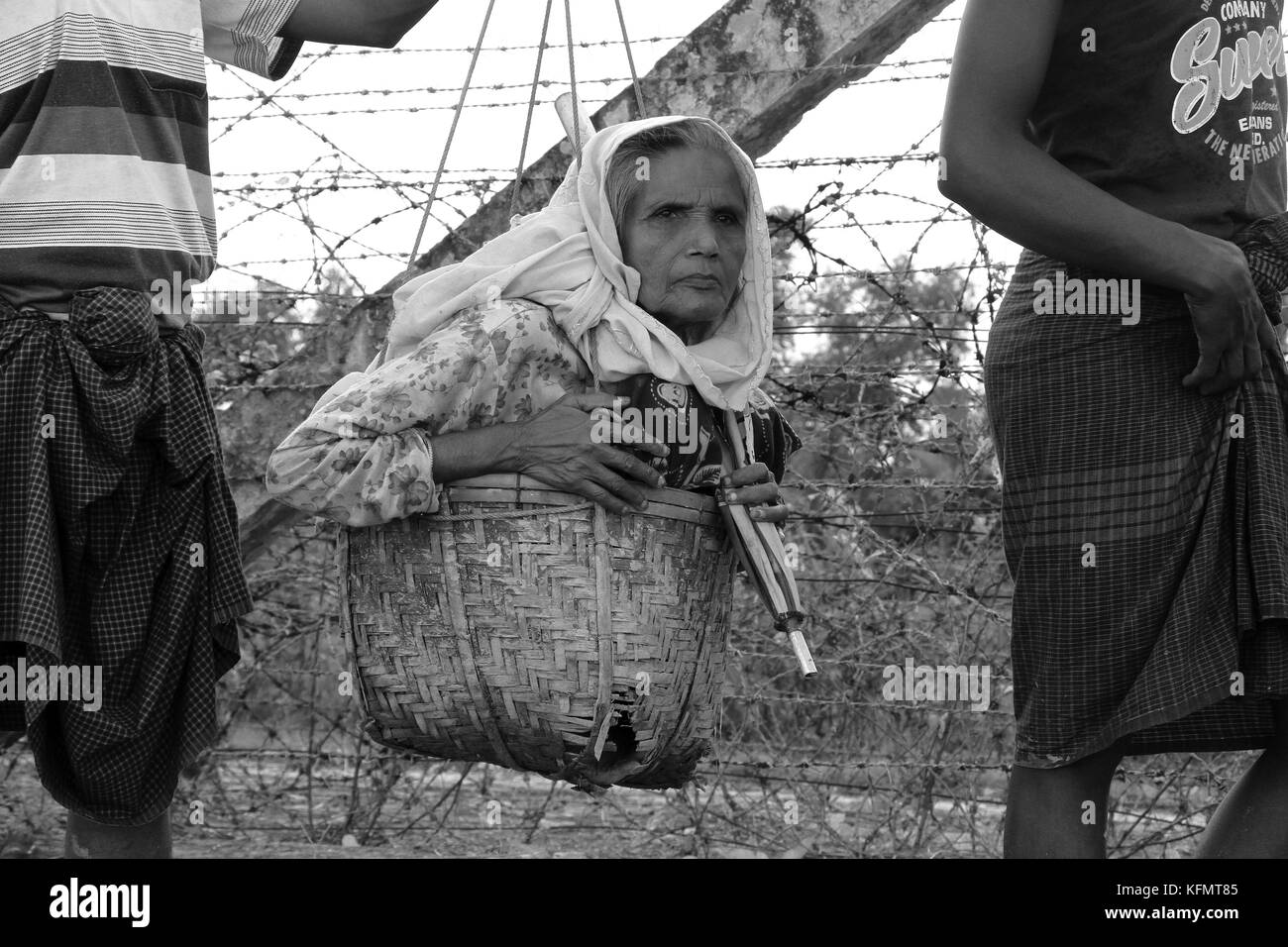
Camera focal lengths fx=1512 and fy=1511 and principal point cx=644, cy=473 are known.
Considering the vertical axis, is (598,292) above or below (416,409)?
above

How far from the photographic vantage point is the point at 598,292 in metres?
2.32

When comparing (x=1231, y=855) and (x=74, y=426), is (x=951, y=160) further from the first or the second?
(x=74, y=426)

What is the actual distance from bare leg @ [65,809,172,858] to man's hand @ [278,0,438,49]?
54.0 inches

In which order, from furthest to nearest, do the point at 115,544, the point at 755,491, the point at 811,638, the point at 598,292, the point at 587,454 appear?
1. the point at 811,638
2. the point at 115,544
3. the point at 598,292
4. the point at 755,491
5. the point at 587,454

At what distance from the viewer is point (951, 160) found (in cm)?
219

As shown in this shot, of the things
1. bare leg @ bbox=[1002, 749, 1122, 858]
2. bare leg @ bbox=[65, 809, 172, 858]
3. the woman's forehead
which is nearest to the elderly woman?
the woman's forehead

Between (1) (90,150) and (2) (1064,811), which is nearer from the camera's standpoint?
(2) (1064,811)

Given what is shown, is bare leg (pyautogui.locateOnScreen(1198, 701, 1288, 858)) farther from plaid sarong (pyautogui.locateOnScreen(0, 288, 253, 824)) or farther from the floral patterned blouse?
plaid sarong (pyautogui.locateOnScreen(0, 288, 253, 824))

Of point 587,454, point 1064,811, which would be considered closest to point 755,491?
point 587,454

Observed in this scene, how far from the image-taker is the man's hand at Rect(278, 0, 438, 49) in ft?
8.42

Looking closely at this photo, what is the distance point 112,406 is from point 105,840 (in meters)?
0.73

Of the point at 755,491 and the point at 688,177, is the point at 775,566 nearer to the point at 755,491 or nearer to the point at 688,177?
the point at 755,491
